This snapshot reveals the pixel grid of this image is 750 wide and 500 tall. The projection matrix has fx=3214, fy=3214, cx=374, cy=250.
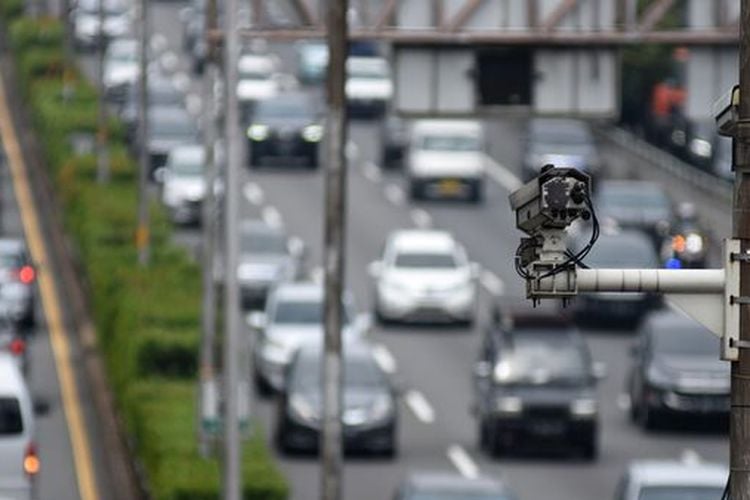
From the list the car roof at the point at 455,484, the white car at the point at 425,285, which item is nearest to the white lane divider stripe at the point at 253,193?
the white car at the point at 425,285

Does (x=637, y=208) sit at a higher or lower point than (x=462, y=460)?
lower

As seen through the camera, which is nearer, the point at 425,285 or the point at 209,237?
the point at 209,237

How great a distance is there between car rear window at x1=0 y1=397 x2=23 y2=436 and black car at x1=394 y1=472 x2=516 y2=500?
153 inches

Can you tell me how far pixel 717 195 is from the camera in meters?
67.6

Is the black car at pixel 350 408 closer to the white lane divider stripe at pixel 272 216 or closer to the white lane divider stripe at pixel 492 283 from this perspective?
the white lane divider stripe at pixel 492 283

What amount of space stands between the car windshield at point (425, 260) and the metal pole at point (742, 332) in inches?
1646

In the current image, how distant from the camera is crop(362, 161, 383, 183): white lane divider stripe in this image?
2862 inches

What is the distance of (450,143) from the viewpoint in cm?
6762

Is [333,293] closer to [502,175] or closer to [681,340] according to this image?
[681,340]

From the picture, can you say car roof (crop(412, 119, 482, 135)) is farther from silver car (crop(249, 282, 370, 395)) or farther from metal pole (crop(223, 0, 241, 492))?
metal pole (crop(223, 0, 241, 492))

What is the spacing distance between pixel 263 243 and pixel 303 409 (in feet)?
51.3

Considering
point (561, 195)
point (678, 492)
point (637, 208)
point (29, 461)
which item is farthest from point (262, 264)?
point (561, 195)

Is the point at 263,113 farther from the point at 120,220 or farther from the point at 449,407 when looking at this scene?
the point at 449,407

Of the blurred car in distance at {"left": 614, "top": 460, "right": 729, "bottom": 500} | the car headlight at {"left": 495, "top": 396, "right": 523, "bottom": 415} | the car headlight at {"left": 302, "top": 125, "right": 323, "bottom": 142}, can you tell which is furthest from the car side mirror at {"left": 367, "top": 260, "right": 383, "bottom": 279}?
the blurred car in distance at {"left": 614, "top": 460, "right": 729, "bottom": 500}
